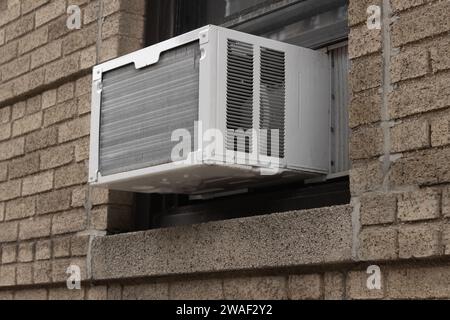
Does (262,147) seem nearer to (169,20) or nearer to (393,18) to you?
(393,18)

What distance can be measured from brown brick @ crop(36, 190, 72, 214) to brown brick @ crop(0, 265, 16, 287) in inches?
17.9

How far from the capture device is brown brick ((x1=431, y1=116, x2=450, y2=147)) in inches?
135

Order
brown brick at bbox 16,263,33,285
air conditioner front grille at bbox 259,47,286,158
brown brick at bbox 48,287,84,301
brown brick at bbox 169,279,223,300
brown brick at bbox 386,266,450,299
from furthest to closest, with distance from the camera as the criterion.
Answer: brown brick at bbox 16,263,33,285 → brown brick at bbox 48,287,84,301 → brown brick at bbox 169,279,223,300 → air conditioner front grille at bbox 259,47,286,158 → brown brick at bbox 386,266,450,299

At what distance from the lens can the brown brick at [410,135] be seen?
11.5 ft

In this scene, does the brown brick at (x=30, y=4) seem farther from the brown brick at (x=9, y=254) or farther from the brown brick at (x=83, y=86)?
the brown brick at (x=9, y=254)

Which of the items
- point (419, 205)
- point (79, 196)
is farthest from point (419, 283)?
point (79, 196)

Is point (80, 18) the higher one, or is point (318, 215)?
point (80, 18)

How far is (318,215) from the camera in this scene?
3857 millimetres

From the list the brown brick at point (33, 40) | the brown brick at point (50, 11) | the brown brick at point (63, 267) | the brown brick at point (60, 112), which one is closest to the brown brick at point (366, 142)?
the brown brick at point (63, 267)

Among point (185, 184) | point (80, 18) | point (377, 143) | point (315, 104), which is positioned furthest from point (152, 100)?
point (80, 18)

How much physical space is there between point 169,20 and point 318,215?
2.00 m

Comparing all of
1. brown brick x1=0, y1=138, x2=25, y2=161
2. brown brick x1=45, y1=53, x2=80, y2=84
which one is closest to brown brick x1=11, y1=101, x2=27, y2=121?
brown brick x1=0, y1=138, x2=25, y2=161

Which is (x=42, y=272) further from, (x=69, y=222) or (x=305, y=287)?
(x=305, y=287)

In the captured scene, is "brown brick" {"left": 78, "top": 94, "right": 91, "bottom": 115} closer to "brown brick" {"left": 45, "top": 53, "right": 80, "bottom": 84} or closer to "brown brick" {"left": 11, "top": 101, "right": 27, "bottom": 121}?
"brown brick" {"left": 45, "top": 53, "right": 80, "bottom": 84}
